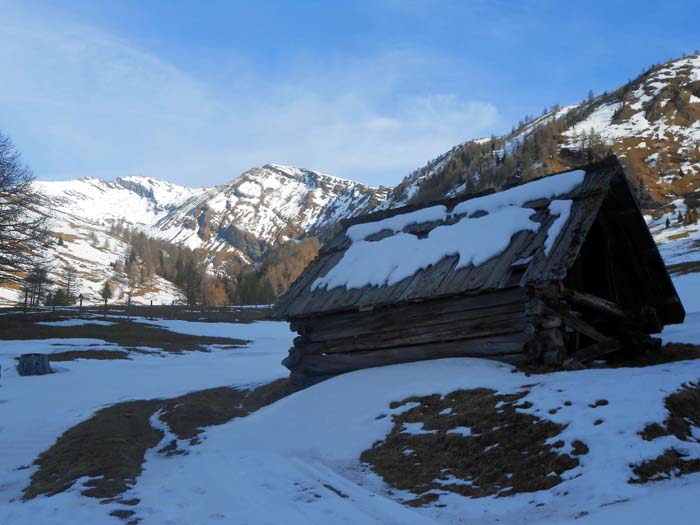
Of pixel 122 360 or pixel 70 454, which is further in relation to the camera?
Result: pixel 122 360

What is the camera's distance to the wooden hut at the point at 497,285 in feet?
36.9

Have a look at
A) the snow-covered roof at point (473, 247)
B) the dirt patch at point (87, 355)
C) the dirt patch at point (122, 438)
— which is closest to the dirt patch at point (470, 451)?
the snow-covered roof at point (473, 247)

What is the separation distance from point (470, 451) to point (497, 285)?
14.2 feet

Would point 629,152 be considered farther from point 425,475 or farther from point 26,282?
point 425,475

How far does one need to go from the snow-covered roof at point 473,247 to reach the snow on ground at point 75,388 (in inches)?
260

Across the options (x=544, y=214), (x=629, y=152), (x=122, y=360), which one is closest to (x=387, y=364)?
(x=544, y=214)

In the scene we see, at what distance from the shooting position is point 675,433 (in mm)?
6312

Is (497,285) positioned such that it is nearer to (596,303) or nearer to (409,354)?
(596,303)

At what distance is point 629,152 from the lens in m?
140

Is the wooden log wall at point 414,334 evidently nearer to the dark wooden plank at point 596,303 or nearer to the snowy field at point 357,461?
the snowy field at point 357,461

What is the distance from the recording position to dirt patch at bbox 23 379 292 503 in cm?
882

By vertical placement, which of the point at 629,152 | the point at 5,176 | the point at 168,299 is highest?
the point at 629,152

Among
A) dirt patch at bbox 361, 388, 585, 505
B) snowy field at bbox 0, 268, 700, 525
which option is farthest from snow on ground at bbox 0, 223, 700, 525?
dirt patch at bbox 361, 388, 585, 505

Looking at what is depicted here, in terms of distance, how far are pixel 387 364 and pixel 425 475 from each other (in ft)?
21.0
